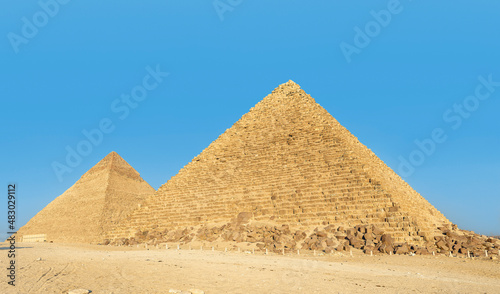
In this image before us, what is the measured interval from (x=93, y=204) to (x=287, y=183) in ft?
104

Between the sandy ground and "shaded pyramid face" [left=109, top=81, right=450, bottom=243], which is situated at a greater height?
"shaded pyramid face" [left=109, top=81, right=450, bottom=243]

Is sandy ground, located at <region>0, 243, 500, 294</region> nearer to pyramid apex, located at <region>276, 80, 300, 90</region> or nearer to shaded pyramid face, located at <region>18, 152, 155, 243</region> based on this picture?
pyramid apex, located at <region>276, 80, 300, 90</region>

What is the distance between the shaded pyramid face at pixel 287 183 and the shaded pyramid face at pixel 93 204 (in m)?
17.9

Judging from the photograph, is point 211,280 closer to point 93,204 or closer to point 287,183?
point 287,183

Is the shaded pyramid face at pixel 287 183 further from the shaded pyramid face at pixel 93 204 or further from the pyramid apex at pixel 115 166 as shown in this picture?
the pyramid apex at pixel 115 166

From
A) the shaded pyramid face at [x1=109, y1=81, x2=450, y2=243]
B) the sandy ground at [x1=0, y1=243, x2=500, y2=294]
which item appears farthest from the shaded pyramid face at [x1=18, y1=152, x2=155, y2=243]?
the sandy ground at [x1=0, y1=243, x2=500, y2=294]

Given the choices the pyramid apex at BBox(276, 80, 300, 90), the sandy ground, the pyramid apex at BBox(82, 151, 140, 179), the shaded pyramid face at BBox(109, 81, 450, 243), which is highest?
the pyramid apex at BBox(276, 80, 300, 90)

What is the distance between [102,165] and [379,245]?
4444 cm

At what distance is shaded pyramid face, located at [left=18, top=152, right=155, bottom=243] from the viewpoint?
44.7 meters

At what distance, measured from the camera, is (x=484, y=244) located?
18.4 metres

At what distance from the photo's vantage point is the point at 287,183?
23.4 m

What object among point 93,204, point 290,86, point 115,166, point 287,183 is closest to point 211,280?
point 287,183

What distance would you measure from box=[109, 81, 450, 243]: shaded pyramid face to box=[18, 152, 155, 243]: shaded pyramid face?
1787cm

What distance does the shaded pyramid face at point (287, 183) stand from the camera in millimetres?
19984
